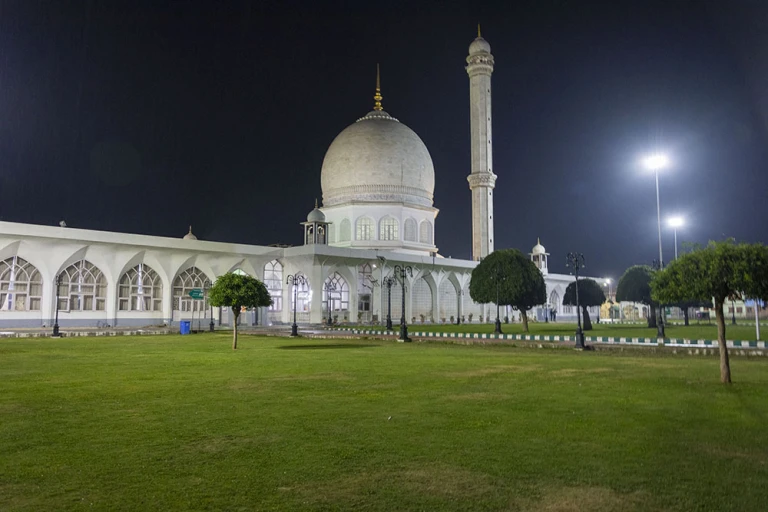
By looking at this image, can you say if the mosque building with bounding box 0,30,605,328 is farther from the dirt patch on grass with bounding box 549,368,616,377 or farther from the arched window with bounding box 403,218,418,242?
the dirt patch on grass with bounding box 549,368,616,377

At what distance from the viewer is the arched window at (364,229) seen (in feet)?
175

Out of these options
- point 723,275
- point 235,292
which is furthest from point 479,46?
point 723,275

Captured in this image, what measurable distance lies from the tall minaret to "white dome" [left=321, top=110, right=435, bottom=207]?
466 cm

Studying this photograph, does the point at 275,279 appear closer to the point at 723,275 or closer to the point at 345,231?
the point at 345,231

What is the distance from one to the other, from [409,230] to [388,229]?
80.6 inches

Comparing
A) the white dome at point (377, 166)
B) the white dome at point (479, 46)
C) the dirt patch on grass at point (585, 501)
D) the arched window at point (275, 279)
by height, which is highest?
the white dome at point (479, 46)

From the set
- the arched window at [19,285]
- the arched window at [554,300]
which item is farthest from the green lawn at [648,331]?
the arched window at [554,300]

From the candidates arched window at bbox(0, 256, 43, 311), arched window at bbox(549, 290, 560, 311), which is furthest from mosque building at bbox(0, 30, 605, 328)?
arched window at bbox(549, 290, 560, 311)

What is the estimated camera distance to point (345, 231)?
53.9m

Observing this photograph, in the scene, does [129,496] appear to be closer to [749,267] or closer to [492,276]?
[749,267]

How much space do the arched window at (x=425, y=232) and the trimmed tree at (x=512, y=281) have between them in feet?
61.9

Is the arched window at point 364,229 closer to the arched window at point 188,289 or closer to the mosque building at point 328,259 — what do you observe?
the mosque building at point 328,259

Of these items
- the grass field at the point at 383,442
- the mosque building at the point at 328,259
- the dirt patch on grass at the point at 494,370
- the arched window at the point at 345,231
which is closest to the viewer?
the grass field at the point at 383,442

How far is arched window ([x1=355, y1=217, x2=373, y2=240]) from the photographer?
5331 centimetres
